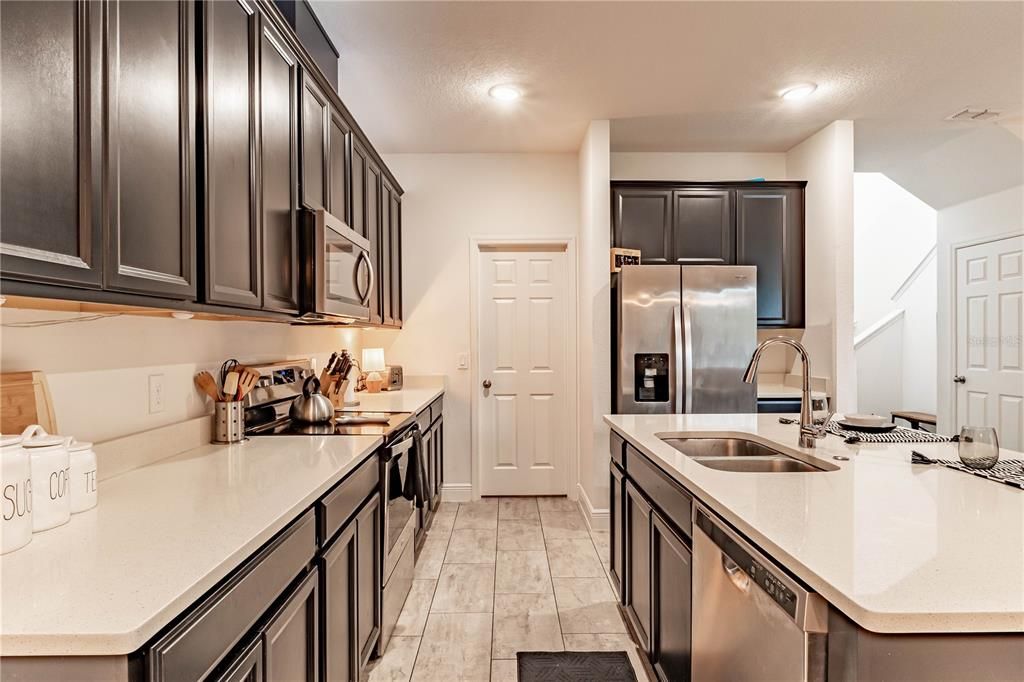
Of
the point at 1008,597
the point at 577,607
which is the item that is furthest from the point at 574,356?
the point at 1008,597

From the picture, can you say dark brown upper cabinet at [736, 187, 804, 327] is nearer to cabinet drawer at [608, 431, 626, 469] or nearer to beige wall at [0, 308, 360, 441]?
cabinet drawer at [608, 431, 626, 469]

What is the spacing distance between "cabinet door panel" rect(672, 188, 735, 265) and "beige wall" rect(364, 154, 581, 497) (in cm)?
82

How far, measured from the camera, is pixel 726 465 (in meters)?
2.05

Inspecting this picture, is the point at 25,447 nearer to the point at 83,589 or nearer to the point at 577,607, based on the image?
the point at 83,589

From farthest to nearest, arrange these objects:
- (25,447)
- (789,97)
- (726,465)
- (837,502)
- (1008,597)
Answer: (789,97) → (726,465) → (837,502) → (25,447) → (1008,597)

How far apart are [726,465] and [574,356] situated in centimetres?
242

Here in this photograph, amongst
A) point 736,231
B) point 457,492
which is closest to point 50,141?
point 457,492

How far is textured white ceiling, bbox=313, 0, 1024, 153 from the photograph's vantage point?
8.03ft

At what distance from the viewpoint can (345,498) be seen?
1.70 metres

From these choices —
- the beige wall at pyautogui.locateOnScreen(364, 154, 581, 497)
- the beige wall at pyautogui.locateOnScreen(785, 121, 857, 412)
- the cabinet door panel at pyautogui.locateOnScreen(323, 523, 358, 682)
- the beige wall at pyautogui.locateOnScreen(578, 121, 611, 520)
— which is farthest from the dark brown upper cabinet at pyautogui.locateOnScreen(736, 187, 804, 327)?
the cabinet door panel at pyautogui.locateOnScreen(323, 523, 358, 682)

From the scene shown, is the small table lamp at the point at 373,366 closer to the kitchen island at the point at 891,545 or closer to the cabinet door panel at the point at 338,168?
the cabinet door panel at the point at 338,168

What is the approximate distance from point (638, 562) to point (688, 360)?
1.70 m

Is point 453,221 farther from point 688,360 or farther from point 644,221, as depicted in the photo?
point 688,360

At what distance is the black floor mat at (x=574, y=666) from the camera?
82.3 inches
